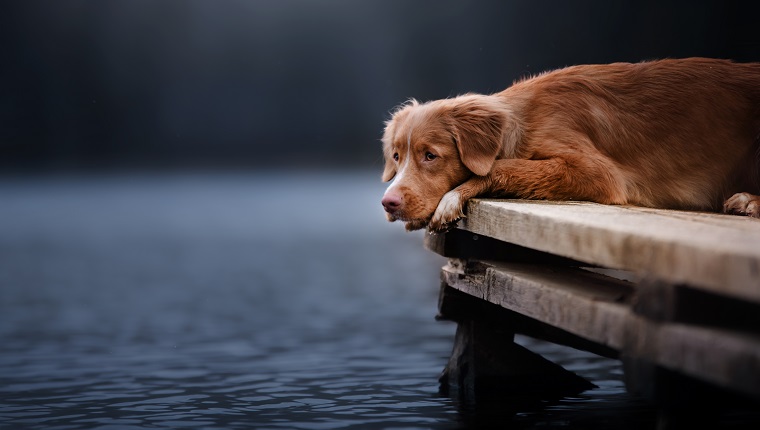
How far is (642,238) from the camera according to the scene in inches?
104

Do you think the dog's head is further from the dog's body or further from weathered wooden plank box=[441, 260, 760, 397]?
weathered wooden plank box=[441, 260, 760, 397]

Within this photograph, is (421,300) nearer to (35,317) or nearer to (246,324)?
(246,324)

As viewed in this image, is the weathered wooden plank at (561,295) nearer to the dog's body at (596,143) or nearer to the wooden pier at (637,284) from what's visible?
the wooden pier at (637,284)

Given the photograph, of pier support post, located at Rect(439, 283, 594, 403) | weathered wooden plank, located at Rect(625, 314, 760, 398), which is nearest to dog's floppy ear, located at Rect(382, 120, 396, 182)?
pier support post, located at Rect(439, 283, 594, 403)

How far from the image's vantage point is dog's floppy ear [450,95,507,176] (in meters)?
4.29

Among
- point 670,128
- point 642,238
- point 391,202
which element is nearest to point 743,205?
point 670,128

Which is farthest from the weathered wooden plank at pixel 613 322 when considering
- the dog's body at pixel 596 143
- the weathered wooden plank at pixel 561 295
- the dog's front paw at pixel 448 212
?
the dog's body at pixel 596 143

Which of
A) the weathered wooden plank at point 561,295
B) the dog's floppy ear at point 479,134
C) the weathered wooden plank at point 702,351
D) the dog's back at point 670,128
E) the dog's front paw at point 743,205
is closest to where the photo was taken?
the weathered wooden plank at point 702,351

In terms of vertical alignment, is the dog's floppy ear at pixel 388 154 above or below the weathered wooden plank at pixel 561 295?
above

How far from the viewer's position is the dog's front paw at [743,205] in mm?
3963

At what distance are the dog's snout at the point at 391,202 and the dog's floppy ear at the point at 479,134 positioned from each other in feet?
1.18

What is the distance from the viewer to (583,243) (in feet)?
9.82

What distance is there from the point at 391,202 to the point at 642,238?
1693mm

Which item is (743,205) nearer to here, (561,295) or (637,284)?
(561,295)
